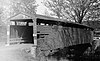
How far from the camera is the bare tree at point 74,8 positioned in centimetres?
2390

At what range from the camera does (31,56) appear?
10.3 m

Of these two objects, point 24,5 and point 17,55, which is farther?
point 24,5

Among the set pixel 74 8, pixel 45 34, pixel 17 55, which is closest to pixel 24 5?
pixel 74 8

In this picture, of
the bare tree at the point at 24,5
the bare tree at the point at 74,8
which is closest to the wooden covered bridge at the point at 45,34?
the bare tree at the point at 74,8

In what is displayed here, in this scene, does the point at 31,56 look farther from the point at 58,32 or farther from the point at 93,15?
the point at 93,15

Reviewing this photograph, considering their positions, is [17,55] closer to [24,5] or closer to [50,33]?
[50,33]

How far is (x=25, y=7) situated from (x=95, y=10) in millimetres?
17923

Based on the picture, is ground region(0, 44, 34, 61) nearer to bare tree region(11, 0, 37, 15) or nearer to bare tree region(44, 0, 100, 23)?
bare tree region(44, 0, 100, 23)

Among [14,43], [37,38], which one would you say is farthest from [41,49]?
[14,43]

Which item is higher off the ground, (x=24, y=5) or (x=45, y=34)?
(x=24, y=5)

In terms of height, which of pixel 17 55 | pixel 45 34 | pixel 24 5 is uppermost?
pixel 24 5

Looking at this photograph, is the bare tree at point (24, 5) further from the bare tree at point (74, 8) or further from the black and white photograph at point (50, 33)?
the bare tree at point (74, 8)

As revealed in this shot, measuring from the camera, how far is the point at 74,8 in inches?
981

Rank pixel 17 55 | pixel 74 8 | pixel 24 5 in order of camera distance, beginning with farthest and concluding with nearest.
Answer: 1. pixel 24 5
2. pixel 74 8
3. pixel 17 55
